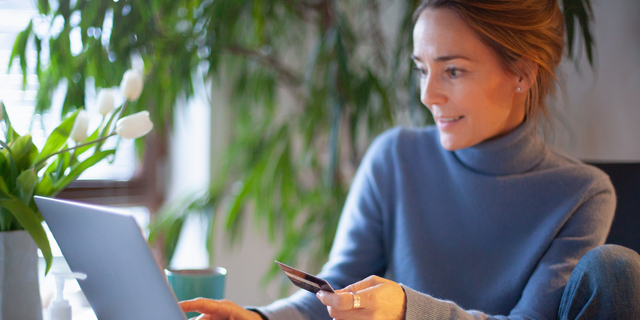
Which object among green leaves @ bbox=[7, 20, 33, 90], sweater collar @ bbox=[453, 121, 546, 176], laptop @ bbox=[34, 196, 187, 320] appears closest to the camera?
laptop @ bbox=[34, 196, 187, 320]

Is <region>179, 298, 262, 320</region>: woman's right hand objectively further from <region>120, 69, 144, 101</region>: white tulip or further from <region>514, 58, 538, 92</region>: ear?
<region>514, 58, 538, 92</region>: ear

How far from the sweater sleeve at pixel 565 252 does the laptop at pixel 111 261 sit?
1.57ft

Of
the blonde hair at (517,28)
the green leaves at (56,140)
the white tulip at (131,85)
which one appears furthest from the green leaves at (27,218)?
the blonde hair at (517,28)

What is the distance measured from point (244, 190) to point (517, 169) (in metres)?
0.80

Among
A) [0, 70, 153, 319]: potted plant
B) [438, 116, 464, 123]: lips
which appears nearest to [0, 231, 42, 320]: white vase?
[0, 70, 153, 319]: potted plant

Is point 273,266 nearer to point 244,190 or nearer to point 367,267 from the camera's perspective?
point 244,190

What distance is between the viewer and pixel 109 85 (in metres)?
1.27

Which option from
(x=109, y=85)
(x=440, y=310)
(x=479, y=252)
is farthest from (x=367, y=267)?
(x=109, y=85)

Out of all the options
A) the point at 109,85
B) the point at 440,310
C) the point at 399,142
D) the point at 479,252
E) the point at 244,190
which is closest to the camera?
the point at 440,310

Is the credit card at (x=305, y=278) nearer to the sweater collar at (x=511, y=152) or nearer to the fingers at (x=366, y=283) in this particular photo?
the fingers at (x=366, y=283)

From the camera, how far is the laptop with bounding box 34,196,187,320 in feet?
1.71

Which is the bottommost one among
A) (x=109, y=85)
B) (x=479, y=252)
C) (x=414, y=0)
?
(x=479, y=252)

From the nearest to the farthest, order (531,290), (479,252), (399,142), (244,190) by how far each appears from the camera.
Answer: (531,290) → (479,252) → (399,142) → (244,190)

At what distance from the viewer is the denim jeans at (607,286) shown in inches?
29.1
